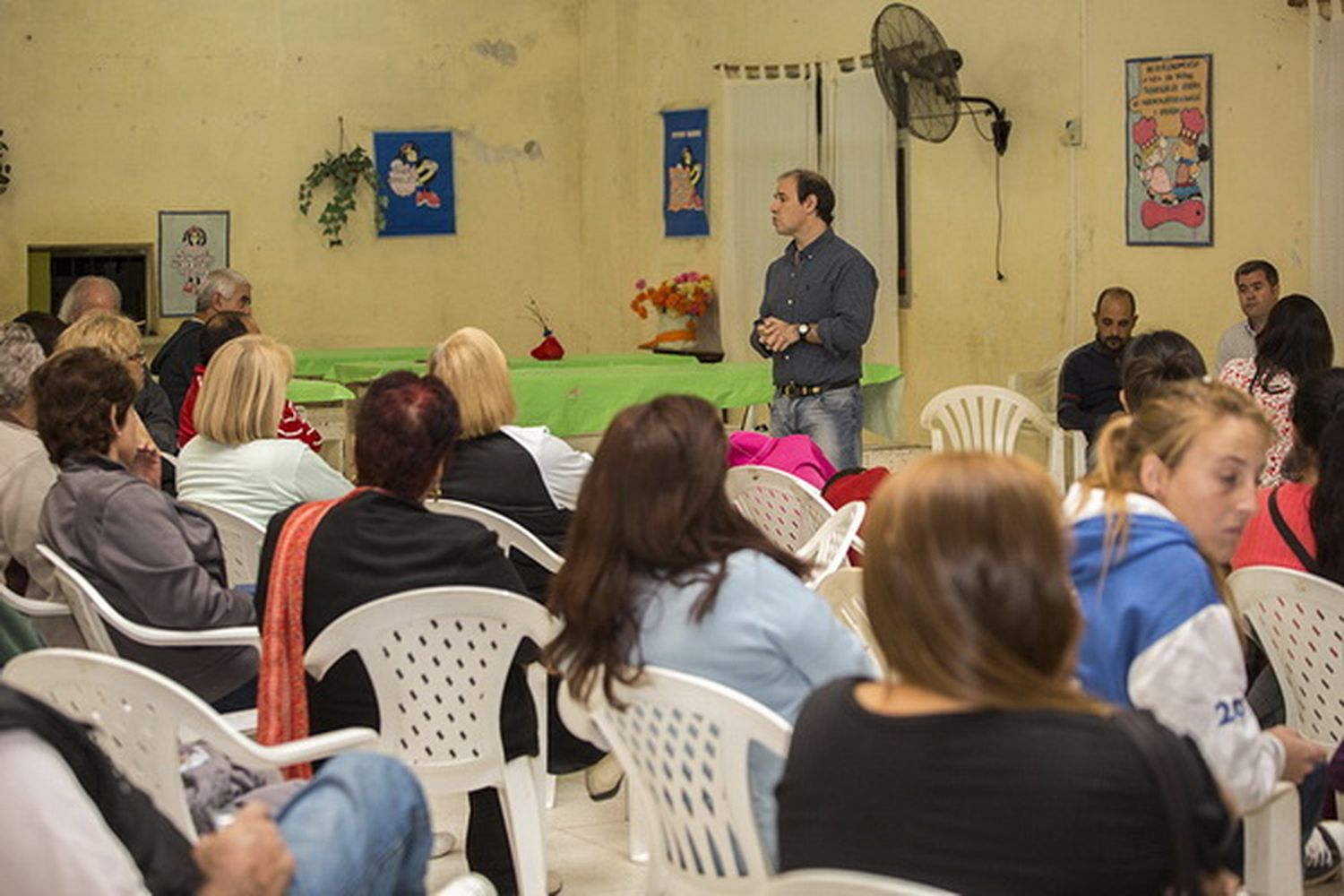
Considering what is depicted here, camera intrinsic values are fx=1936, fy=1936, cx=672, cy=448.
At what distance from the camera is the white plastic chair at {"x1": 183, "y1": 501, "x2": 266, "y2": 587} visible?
15.7 feet

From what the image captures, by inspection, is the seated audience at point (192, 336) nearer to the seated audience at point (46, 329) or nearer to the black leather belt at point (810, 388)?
the seated audience at point (46, 329)

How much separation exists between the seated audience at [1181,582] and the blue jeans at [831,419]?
4395 millimetres

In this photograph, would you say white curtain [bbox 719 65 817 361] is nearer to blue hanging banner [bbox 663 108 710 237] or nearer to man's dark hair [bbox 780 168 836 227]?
blue hanging banner [bbox 663 108 710 237]

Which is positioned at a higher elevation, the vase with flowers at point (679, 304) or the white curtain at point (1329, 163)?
the white curtain at point (1329, 163)

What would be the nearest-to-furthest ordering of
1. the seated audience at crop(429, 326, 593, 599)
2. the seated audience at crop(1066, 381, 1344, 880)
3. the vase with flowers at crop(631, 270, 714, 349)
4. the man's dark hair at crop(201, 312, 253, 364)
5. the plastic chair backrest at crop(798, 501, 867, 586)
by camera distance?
the seated audience at crop(1066, 381, 1344, 880)
the plastic chair backrest at crop(798, 501, 867, 586)
the seated audience at crop(429, 326, 593, 599)
the man's dark hair at crop(201, 312, 253, 364)
the vase with flowers at crop(631, 270, 714, 349)

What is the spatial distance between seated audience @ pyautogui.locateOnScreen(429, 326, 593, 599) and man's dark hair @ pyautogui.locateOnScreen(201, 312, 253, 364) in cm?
243

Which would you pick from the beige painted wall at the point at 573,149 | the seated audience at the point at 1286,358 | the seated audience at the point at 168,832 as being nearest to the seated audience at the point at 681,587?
the seated audience at the point at 168,832

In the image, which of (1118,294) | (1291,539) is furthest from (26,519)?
(1118,294)

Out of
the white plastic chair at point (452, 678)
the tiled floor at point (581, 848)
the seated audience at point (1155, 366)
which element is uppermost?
the seated audience at point (1155, 366)

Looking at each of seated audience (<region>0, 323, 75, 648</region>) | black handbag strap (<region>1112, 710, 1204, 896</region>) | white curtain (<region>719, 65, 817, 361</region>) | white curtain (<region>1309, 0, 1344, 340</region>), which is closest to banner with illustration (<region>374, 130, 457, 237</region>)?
white curtain (<region>719, 65, 817, 361</region>)

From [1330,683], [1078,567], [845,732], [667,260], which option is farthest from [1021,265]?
[845,732]

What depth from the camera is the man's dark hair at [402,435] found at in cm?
374

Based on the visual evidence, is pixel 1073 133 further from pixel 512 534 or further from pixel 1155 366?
pixel 512 534

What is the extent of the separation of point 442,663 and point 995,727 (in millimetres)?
1840
